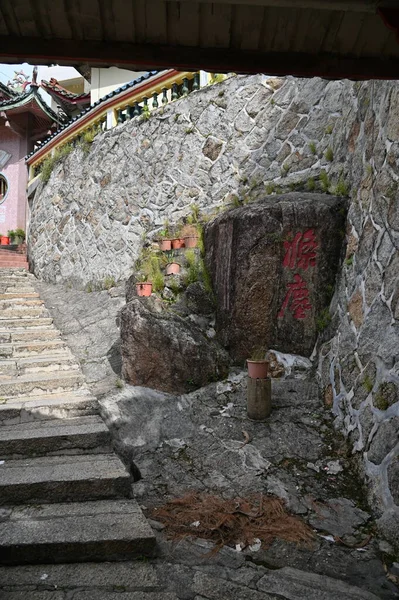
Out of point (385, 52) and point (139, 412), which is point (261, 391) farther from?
point (385, 52)

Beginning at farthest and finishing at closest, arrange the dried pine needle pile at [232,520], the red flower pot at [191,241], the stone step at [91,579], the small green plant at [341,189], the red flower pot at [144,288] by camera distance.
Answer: the red flower pot at [191,241], the red flower pot at [144,288], the small green plant at [341,189], the dried pine needle pile at [232,520], the stone step at [91,579]

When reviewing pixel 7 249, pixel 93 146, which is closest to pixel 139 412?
pixel 93 146

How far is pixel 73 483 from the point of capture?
3.62 m

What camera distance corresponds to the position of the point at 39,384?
555 cm

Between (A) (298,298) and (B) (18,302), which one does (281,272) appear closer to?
(A) (298,298)

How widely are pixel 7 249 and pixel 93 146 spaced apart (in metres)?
5.45

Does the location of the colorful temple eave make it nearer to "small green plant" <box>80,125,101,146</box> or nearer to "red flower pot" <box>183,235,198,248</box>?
"small green plant" <box>80,125,101,146</box>

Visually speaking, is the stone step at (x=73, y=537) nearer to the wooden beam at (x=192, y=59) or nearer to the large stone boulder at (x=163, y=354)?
the large stone boulder at (x=163, y=354)

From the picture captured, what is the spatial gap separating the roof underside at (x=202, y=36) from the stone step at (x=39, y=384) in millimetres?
4179

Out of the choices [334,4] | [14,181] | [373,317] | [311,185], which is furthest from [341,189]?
[14,181]

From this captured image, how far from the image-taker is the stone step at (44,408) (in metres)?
4.84

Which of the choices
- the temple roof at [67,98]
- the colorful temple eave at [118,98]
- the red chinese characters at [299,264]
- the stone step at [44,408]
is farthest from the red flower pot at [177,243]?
the temple roof at [67,98]

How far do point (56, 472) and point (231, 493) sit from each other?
158 cm

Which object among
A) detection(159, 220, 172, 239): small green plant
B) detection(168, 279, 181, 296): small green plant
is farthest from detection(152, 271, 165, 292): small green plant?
detection(159, 220, 172, 239): small green plant
